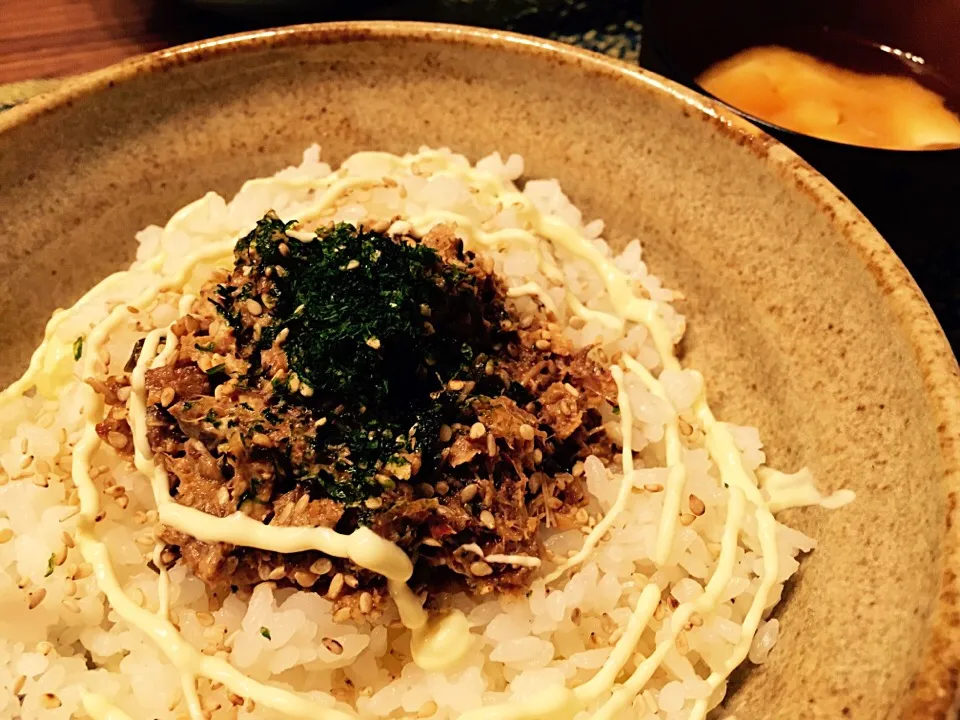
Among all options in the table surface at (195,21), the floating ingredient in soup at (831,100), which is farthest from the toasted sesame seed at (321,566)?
the table surface at (195,21)

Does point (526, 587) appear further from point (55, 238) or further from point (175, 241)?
point (55, 238)

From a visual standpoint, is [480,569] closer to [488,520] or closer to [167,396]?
[488,520]

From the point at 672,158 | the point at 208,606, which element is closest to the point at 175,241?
the point at 208,606

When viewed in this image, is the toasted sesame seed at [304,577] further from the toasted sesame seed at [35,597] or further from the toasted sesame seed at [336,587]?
the toasted sesame seed at [35,597]

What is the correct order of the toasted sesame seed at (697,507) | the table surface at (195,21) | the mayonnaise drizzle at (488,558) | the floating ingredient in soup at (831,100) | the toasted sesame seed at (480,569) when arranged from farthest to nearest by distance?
the table surface at (195,21) < the floating ingredient in soup at (831,100) < the toasted sesame seed at (697,507) < the toasted sesame seed at (480,569) < the mayonnaise drizzle at (488,558)

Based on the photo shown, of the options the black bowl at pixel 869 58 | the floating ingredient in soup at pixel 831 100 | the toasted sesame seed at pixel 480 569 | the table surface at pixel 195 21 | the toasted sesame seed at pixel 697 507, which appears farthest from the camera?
the table surface at pixel 195 21

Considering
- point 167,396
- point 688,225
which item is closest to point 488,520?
point 167,396

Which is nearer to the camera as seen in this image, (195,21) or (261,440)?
(261,440)
